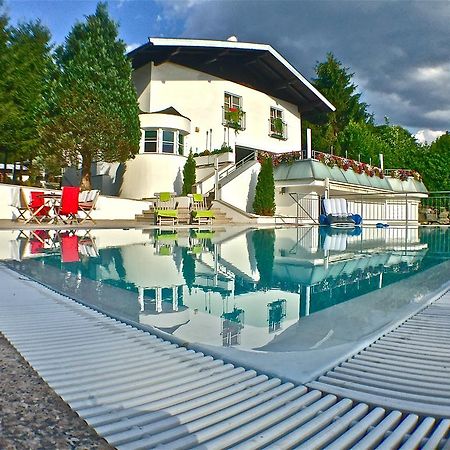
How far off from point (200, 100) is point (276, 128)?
17.4 feet

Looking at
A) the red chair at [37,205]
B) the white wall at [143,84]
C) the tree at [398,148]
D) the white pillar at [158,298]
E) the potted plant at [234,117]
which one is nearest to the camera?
the white pillar at [158,298]

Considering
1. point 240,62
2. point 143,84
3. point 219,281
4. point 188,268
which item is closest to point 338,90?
point 240,62

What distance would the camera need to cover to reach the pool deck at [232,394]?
45.6 inches

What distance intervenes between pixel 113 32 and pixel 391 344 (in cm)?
1916

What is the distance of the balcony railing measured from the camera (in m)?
24.5

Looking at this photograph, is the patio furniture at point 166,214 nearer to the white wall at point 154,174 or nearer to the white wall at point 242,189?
the white wall at point 242,189

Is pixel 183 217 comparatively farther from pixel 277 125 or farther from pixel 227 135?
pixel 277 125

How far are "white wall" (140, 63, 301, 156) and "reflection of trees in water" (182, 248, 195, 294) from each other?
15.1 m

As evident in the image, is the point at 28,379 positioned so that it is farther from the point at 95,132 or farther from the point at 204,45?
the point at 204,45

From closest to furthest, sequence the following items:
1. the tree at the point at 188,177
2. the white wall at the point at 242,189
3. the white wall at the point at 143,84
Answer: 1. the white wall at the point at 242,189
2. the tree at the point at 188,177
3. the white wall at the point at 143,84

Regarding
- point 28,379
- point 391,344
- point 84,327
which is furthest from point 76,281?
point 391,344

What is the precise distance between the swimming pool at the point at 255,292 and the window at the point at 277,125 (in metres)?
18.2

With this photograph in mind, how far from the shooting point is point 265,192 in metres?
17.4

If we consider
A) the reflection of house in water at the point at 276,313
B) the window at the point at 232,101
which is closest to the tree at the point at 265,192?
the window at the point at 232,101
